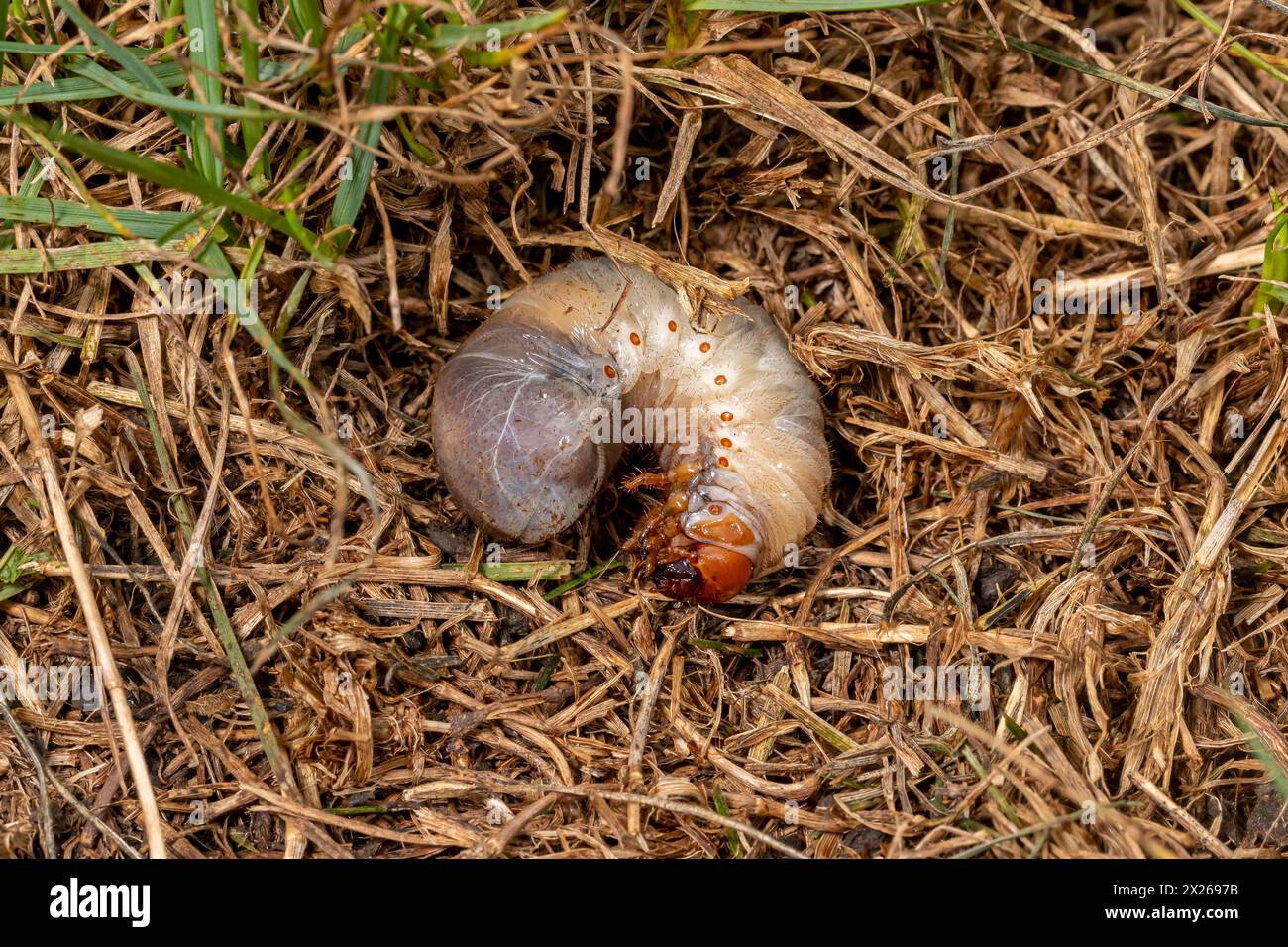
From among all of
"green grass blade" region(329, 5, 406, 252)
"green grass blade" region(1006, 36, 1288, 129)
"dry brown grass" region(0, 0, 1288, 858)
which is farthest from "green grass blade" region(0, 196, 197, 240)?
"green grass blade" region(1006, 36, 1288, 129)

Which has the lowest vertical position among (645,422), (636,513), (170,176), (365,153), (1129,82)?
(636,513)

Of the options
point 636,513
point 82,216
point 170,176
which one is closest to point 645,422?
point 636,513

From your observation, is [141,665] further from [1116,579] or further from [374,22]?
[1116,579]

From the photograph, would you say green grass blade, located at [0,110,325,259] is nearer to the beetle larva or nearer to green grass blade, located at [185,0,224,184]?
green grass blade, located at [185,0,224,184]

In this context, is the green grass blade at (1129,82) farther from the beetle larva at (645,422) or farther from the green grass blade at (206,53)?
the green grass blade at (206,53)

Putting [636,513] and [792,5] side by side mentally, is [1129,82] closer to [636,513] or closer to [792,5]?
[792,5]

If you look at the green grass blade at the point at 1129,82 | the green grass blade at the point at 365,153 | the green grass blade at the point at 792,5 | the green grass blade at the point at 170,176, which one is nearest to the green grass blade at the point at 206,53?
the green grass blade at the point at 170,176
